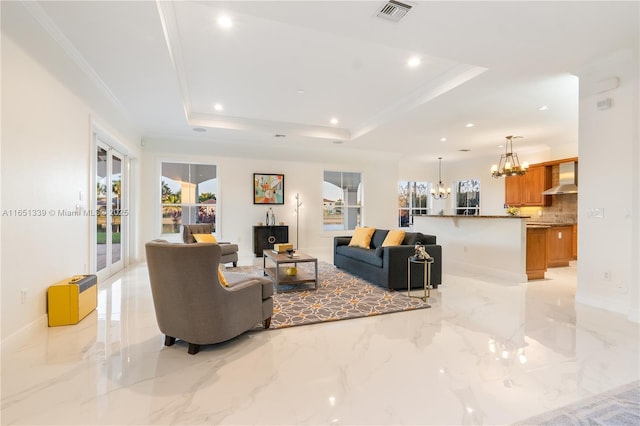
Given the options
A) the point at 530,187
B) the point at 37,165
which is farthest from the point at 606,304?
the point at 37,165

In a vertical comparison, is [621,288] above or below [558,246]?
below

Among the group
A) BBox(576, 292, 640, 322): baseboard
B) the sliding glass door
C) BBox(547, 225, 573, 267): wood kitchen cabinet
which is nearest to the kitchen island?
BBox(576, 292, 640, 322): baseboard

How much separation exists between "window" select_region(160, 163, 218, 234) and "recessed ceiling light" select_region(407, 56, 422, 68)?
5.45 m

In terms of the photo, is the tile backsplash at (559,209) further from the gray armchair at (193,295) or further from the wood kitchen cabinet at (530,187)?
the gray armchair at (193,295)

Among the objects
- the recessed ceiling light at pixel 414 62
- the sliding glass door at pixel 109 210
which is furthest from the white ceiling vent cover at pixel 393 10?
the sliding glass door at pixel 109 210

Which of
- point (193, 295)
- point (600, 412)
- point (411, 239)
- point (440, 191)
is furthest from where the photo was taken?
point (440, 191)

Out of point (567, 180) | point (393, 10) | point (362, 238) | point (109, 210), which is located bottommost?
point (362, 238)

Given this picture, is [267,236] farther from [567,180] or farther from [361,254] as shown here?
[567,180]

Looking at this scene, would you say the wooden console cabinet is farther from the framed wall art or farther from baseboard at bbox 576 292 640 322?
baseboard at bbox 576 292 640 322

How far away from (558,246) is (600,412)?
6144 millimetres

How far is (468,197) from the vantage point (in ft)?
35.9

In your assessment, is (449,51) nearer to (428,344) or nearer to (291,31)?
(291,31)

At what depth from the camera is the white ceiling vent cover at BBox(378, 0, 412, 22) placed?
107 inches

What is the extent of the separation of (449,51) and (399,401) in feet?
11.4
